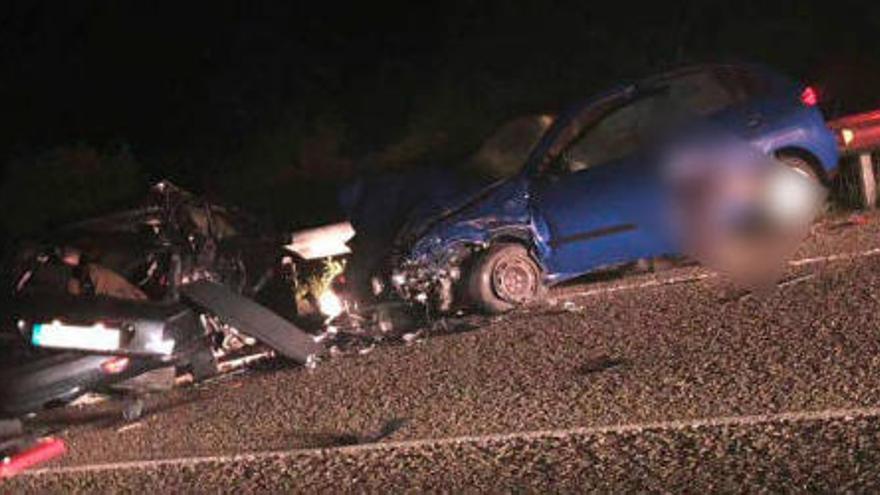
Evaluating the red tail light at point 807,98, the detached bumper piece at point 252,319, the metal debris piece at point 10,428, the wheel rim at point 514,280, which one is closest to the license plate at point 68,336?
the metal debris piece at point 10,428

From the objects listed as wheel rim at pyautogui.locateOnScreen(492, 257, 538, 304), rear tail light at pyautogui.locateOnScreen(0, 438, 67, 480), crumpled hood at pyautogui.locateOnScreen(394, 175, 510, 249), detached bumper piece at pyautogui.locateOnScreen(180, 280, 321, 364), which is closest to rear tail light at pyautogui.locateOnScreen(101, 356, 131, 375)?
rear tail light at pyautogui.locateOnScreen(0, 438, 67, 480)

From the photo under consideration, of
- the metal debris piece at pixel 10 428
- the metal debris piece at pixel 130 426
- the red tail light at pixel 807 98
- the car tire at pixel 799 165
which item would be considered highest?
the red tail light at pixel 807 98

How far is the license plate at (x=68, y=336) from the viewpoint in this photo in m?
8.02

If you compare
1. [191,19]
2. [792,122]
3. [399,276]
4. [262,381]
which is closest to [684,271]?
[792,122]

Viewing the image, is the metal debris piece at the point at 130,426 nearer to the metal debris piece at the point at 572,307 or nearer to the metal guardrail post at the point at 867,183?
the metal debris piece at the point at 572,307

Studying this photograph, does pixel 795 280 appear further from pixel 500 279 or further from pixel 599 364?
pixel 500 279

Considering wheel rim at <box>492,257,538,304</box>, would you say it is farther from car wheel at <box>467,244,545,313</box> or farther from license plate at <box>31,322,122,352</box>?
license plate at <box>31,322,122,352</box>

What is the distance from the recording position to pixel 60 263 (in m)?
8.53

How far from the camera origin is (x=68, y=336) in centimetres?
802

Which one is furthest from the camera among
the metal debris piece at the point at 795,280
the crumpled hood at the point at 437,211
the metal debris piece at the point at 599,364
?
the crumpled hood at the point at 437,211

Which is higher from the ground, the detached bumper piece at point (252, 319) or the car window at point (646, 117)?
the car window at point (646, 117)

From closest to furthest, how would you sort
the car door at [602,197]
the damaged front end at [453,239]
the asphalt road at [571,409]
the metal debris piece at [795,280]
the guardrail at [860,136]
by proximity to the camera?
the asphalt road at [571,409], the metal debris piece at [795,280], the car door at [602,197], the damaged front end at [453,239], the guardrail at [860,136]

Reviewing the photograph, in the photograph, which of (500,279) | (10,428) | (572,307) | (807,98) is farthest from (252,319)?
(807,98)

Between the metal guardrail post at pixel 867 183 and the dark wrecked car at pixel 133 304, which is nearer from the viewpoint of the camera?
the dark wrecked car at pixel 133 304
